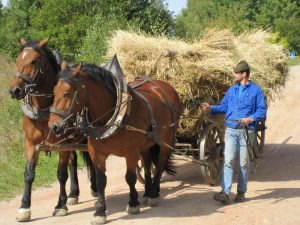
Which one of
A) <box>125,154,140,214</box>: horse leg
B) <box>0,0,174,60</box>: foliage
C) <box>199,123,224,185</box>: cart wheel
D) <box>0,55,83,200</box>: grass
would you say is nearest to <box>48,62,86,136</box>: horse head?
<box>125,154,140,214</box>: horse leg

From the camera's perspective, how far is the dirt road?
621cm

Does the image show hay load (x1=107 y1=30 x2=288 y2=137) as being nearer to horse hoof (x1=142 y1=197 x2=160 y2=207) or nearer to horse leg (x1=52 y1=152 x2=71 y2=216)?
horse hoof (x1=142 y1=197 x2=160 y2=207)

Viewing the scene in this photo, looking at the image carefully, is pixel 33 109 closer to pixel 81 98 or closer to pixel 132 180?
pixel 81 98

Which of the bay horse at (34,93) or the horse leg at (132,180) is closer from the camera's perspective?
the bay horse at (34,93)

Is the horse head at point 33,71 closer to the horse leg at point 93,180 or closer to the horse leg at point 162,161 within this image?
the horse leg at point 93,180

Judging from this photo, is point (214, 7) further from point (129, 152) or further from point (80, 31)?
point (129, 152)

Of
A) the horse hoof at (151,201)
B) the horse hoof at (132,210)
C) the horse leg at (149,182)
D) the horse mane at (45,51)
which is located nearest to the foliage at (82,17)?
the horse leg at (149,182)

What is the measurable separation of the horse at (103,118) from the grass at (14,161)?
2.79 meters

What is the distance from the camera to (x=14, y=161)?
37.4 feet

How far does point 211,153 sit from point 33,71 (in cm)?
357

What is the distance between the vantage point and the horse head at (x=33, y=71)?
5926 mm

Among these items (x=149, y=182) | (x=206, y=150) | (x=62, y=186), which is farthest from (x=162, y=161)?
(x=62, y=186)

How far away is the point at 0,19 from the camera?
4834 cm

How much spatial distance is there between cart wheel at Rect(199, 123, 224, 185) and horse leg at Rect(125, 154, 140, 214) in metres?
1.74
